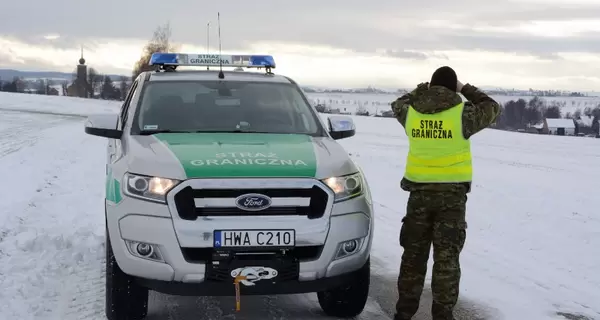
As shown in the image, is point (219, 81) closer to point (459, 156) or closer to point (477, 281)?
point (459, 156)

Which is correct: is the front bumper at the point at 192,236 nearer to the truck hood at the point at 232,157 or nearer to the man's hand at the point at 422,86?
the truck hood at the point at 232,157

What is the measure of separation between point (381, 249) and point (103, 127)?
11.2 feet

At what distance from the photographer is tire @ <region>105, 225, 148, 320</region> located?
433 cm

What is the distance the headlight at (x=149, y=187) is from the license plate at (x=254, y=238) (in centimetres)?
41

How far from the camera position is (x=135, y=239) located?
4.11 m

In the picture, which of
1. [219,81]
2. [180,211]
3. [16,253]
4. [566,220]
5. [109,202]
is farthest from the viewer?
[566,220]

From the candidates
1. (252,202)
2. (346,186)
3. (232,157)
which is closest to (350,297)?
(346,186)

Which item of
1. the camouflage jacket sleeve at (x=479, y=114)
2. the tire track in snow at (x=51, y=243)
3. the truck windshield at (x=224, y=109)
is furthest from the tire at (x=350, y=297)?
the tire track in snow at (x=51, y=243)

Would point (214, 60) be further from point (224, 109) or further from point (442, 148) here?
point (442, 148)

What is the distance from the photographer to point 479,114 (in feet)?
14.7

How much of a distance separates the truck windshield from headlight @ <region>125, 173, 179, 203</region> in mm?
947

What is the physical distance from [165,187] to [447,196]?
1849mm

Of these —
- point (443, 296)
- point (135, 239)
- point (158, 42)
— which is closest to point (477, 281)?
point (443, 296)

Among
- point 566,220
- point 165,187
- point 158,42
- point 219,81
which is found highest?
point 158,42
